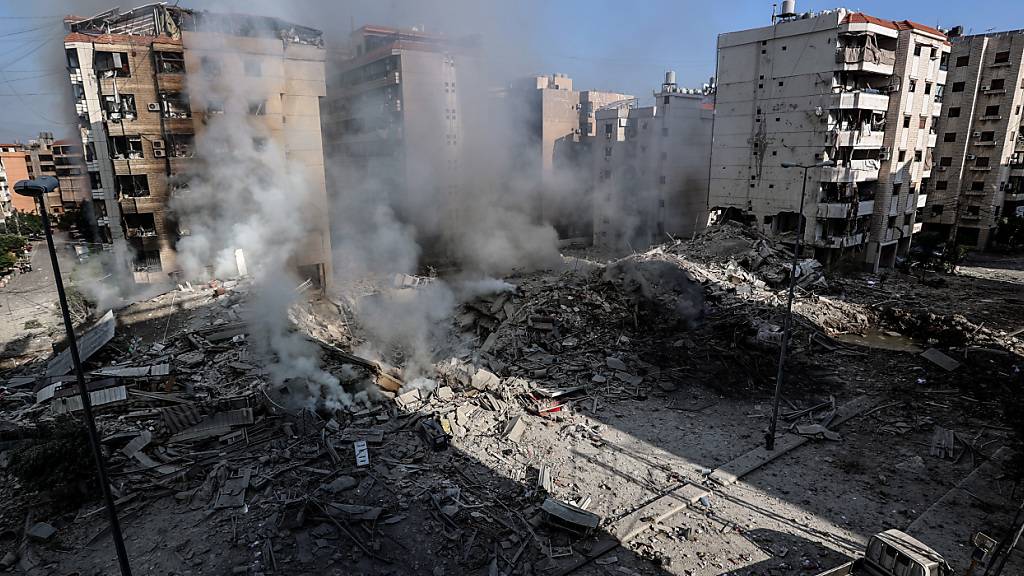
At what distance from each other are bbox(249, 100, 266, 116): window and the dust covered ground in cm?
869

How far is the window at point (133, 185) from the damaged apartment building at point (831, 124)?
1094 inches

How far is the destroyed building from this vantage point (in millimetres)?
37844

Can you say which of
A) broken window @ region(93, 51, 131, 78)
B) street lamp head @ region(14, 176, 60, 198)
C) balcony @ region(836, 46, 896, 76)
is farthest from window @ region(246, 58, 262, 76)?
balcony @ region(836, 46, 896, 76)

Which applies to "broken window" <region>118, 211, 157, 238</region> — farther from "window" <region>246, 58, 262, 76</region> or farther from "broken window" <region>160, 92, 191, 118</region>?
"window" <region>246, 58, 262, 76</region>

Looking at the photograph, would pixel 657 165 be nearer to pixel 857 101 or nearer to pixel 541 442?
pixel 857 101

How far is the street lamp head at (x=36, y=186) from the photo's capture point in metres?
5.87

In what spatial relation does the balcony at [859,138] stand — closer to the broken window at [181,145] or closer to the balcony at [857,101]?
the balcony at [857,101]

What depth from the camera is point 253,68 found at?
930 inches

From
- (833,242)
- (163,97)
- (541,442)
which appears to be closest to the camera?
(541,442)

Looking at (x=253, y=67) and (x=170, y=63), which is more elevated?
(x=170, y=63)

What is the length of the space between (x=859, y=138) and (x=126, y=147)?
32957mm

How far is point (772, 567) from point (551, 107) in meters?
34.5

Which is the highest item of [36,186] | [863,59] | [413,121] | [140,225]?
[863,59]

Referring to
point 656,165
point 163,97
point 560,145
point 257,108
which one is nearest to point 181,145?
point 163,97
